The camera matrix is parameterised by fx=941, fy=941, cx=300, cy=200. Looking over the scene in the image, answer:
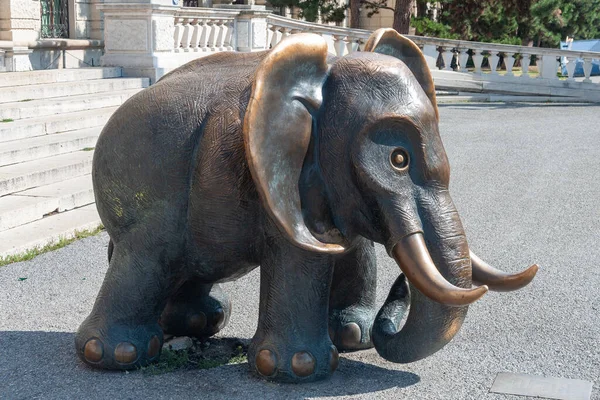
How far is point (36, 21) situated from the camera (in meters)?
16.7

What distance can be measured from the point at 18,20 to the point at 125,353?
12975 mm

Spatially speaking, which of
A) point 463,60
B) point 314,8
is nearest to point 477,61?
point 463,60

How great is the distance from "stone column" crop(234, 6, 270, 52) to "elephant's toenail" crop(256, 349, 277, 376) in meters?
A: 13.7

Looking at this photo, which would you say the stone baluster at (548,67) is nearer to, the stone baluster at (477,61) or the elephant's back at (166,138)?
the stone baluster at (477,61)

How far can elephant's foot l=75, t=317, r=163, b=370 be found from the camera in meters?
4.28

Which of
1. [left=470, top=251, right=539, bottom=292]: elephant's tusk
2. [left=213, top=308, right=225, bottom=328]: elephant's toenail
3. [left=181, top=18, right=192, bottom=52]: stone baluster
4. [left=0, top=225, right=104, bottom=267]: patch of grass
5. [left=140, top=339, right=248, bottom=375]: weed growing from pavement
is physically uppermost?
[left=181, top=18, right=192, bottom=52]: stone baluster

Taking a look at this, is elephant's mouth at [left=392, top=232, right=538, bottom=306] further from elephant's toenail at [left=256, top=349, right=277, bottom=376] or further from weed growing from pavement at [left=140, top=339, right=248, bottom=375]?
weed growing from pavement at [left=140, top=339, right=248, bottom=375]

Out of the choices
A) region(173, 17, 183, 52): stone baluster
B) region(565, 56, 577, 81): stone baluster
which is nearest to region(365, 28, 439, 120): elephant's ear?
region(173, 17, 183, 52): stone baluster

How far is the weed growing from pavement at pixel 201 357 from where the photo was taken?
4.43 m

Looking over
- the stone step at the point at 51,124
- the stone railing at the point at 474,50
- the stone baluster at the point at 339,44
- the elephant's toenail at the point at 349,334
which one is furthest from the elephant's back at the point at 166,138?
the stone baluster at the point at 339,44

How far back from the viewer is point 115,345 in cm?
429

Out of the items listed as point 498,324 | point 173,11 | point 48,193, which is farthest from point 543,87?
point 498,324

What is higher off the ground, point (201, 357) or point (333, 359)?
point (333, 359)

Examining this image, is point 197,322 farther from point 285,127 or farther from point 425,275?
point 425,275
